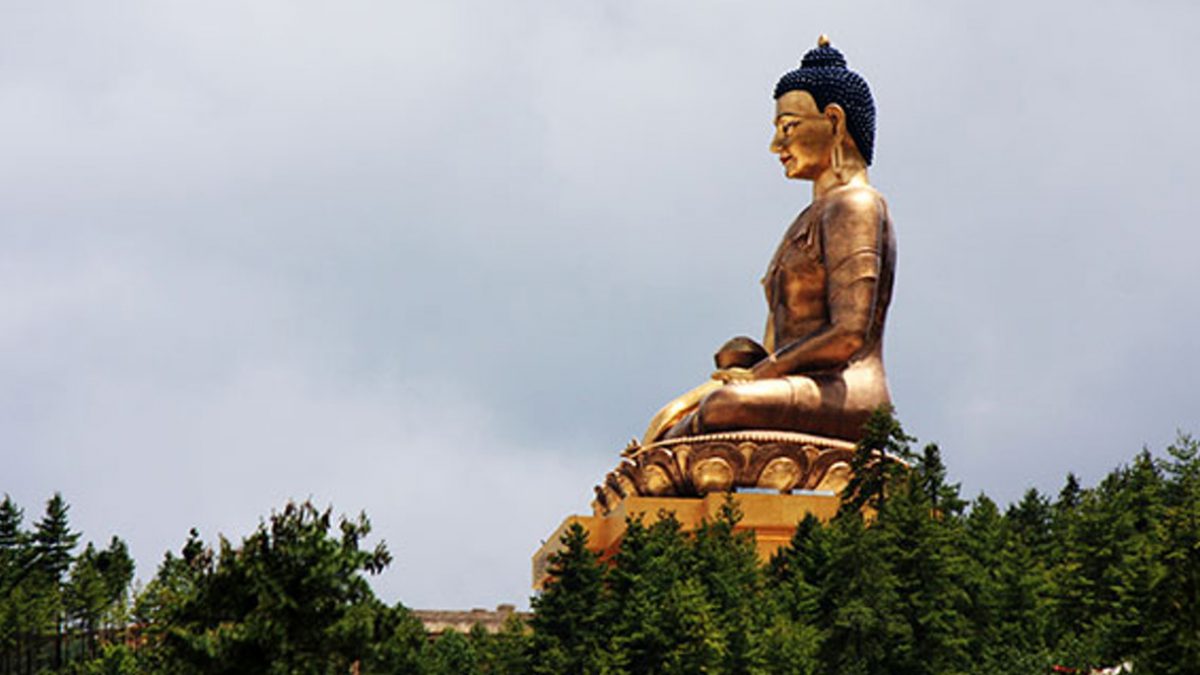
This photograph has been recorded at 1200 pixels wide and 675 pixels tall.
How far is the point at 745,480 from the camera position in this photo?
2750cm

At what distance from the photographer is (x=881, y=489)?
24.9m

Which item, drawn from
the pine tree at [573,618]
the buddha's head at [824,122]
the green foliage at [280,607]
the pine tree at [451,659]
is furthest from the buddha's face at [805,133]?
the green foliage at [280,607]

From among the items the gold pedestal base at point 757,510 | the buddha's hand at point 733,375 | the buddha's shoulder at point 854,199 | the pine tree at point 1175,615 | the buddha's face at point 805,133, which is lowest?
the pine tree at point 1175,615

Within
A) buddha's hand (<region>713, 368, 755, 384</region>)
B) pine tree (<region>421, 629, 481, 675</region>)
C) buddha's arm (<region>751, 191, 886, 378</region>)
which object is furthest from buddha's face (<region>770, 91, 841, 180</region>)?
pine tree (<region>421, 629, 481, 675</region>)

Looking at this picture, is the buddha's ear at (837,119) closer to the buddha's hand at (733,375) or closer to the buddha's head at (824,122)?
the buddha's head at (824,122)

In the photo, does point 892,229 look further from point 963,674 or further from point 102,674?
point 102,674

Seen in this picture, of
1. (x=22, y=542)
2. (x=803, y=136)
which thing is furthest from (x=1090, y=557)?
(x=22, y=542)

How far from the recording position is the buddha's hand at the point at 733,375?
2858 centimetres

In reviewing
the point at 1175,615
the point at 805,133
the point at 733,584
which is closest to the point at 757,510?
the point at 733,584

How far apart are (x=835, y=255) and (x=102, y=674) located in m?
12.4

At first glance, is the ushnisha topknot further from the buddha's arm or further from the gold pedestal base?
the gold pedestal base

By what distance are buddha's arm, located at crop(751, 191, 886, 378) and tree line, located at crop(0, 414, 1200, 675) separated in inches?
104

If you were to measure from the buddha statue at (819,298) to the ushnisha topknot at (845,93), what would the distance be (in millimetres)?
16

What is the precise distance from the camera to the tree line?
15766 millimetres
